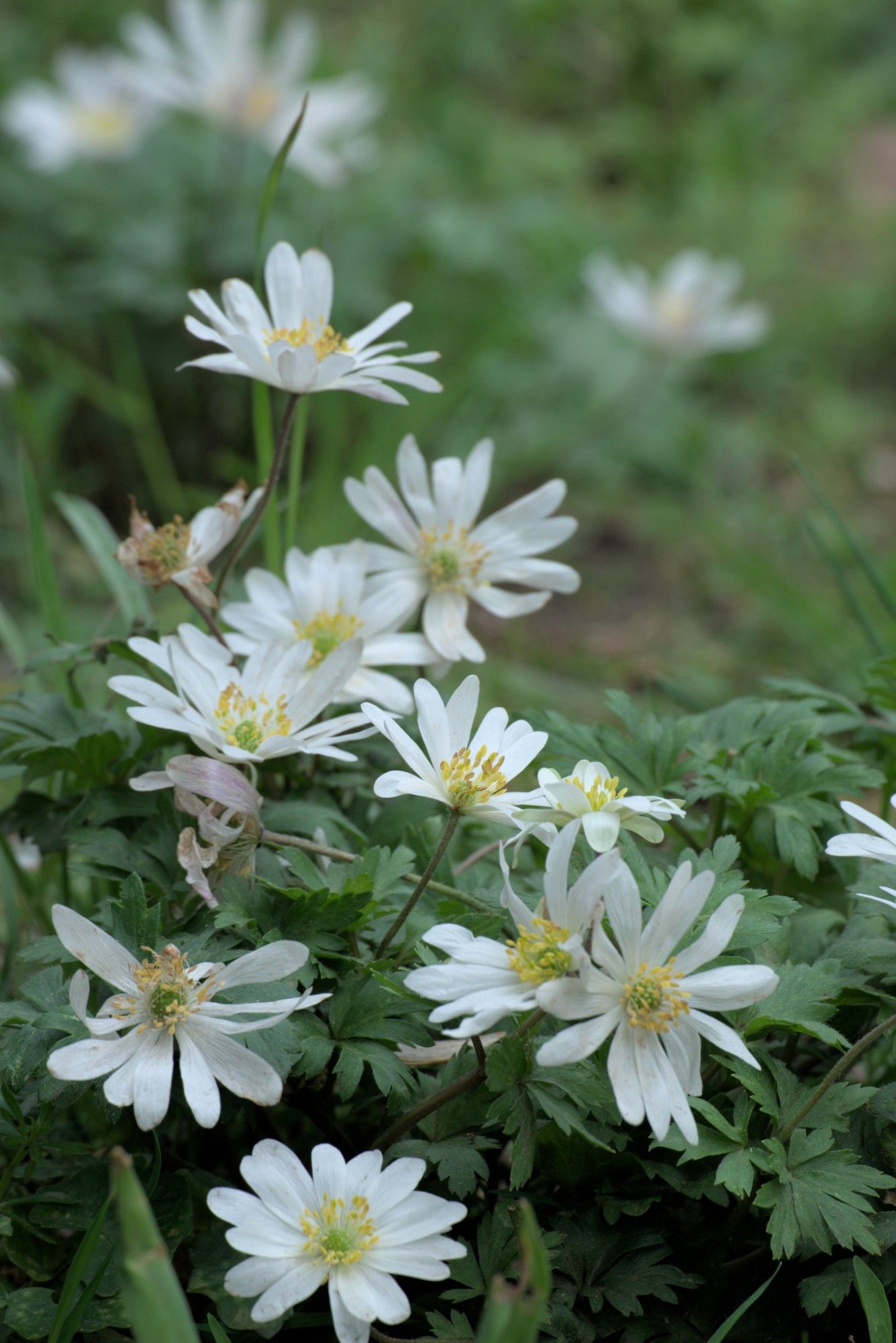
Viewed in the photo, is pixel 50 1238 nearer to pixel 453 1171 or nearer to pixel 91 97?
pixel 453 1171

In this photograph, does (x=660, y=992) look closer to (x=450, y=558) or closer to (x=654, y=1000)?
(x=654, y=1000)

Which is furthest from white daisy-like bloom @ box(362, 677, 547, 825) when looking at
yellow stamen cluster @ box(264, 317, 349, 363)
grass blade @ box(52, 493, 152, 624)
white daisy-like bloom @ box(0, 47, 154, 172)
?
white daisy-like bloom @ box(0, 47, 154, 172)

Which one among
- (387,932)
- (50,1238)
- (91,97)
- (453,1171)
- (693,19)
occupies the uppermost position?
(693,19)

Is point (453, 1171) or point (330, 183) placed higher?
point (330, 183)

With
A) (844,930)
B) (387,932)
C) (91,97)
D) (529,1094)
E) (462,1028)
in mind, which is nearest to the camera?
(462,1028)

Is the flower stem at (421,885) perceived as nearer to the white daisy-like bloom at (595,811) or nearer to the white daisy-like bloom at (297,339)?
the white daisy-like bloom at (595,811)

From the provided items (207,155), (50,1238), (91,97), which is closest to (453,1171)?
(50,1238)

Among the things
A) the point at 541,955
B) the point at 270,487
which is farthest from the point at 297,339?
the point at 541,955

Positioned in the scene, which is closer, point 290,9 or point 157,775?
point 157,775

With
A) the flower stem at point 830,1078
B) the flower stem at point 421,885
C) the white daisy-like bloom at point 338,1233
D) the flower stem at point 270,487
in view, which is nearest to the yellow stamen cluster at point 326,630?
the flower stem at point 270,487
